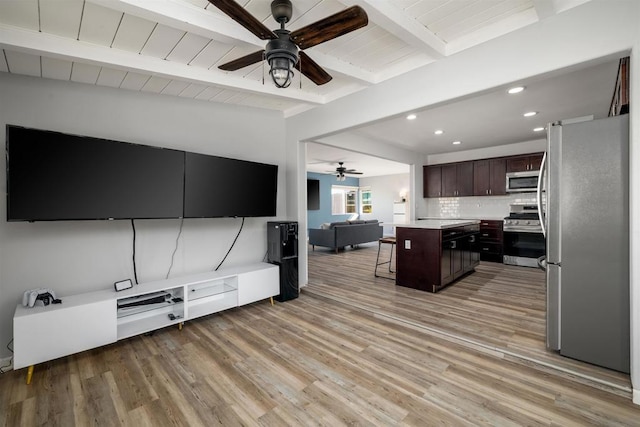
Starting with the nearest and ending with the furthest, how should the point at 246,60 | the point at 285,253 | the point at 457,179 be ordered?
the point at 246,60, the point at 285,253, the point at 457,179

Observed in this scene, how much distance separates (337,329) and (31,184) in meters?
2.79

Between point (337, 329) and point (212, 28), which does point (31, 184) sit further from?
point (337, 329)

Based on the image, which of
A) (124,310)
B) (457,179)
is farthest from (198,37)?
(457,179)

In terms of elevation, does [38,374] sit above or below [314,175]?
below

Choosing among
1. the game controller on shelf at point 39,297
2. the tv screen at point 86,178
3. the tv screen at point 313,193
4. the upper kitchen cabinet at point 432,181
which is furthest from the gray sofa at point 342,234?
the game controller on shelf at point 39,297

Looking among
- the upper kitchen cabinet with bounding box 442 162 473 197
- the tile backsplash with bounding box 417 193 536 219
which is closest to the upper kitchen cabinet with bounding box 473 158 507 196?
the upper kitchen cabinet with bounding box 442 162 473 197

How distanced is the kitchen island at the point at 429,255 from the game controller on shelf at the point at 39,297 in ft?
12.6

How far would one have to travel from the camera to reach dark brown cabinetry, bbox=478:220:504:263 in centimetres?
579

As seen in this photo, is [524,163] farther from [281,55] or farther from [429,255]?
[281,55]

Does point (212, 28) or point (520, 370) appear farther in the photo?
point (520, 370)

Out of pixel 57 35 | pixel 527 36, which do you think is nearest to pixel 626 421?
pixel 527 36

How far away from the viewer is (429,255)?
3.95m

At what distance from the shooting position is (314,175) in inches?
423

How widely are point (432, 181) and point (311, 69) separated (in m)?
5.69
